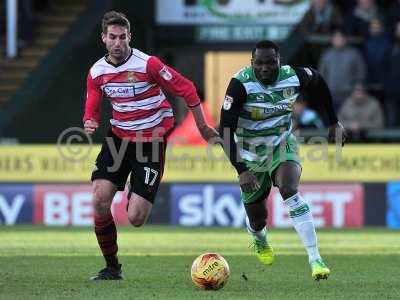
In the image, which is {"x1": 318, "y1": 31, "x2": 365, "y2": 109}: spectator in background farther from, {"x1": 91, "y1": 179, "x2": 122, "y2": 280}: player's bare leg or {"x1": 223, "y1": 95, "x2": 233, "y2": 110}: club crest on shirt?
{"x1": 91, "y1": 179, "x2": 122, "y2": 280}: player's bare leg

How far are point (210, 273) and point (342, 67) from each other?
422 inches

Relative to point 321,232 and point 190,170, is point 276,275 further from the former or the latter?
point 190,170

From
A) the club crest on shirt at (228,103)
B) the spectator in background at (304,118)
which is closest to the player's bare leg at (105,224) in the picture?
the club crest on shirt at (228,103)

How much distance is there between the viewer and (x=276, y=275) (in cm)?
1098

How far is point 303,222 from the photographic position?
10.2m

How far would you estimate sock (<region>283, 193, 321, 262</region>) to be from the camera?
10.1 meters

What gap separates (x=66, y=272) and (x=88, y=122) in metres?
1.66

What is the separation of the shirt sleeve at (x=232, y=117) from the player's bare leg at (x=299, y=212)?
37 cm

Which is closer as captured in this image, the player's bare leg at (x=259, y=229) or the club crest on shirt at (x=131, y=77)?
the club crest on shirt at (x=131, y=77)

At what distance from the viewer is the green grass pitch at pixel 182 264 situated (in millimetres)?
9414

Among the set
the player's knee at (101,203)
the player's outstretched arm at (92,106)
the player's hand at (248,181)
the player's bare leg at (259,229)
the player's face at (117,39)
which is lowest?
the player's bare leg at (259,229)

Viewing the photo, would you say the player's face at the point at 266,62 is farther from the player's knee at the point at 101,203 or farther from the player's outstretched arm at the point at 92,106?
the player's knee at the point at 101,203

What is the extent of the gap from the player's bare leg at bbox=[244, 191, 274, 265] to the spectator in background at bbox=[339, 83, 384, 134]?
8.04 metres

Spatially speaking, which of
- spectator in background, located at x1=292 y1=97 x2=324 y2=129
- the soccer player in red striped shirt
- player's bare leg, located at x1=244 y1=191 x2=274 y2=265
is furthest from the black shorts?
spectator in background, located at x1=292 y1=97 x2=324 y2=129
